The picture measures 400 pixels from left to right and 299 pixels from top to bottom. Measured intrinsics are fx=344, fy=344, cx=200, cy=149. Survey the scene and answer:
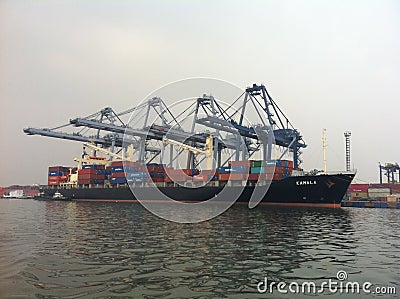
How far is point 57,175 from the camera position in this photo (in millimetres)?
78250

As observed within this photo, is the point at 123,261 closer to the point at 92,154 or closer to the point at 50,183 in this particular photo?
the point at 92,154

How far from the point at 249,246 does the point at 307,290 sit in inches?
221

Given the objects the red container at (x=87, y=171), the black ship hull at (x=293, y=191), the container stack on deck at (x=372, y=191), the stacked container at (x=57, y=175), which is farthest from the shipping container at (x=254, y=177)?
the stacked container at (x=57, y=175)

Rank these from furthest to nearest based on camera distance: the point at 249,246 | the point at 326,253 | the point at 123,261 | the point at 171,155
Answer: the point at 171,155, the point at 249,246, the point at 326,253, the point at 123,261

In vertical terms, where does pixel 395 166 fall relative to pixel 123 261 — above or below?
above

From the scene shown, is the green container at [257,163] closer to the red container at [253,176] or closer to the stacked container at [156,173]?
the red container at [253,176]

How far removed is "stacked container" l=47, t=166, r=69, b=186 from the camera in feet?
254

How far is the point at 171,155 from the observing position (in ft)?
219

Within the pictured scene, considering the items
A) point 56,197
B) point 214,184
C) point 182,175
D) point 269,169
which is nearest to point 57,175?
point 56,197

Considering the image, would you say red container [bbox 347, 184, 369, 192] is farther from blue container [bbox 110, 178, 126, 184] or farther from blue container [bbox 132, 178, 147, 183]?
blue container [bbox 110, 178, 126, 184]

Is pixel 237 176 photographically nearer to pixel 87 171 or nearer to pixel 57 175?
pixel 87 171

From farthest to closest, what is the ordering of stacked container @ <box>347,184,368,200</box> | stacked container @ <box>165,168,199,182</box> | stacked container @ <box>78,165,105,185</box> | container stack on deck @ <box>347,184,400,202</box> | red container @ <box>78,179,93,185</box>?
stacked container @ <box>78,165,105,185</box>, red container @ <box>78,179,93,185</box>, stacked container @ <box>347,184,368,200</box>, container stack on deck @ <box>347,184,400,202</box>, stacked container @ <box>165,168,199,182</box>

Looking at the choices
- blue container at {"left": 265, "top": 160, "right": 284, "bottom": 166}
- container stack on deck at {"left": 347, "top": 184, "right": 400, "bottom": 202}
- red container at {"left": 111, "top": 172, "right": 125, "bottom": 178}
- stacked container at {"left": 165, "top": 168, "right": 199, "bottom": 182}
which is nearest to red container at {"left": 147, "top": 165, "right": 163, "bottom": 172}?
stacked container at {"left": 165, "top": 168, "right": 199, "bottom": 182}

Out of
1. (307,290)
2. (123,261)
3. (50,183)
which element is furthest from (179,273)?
(50,183)
